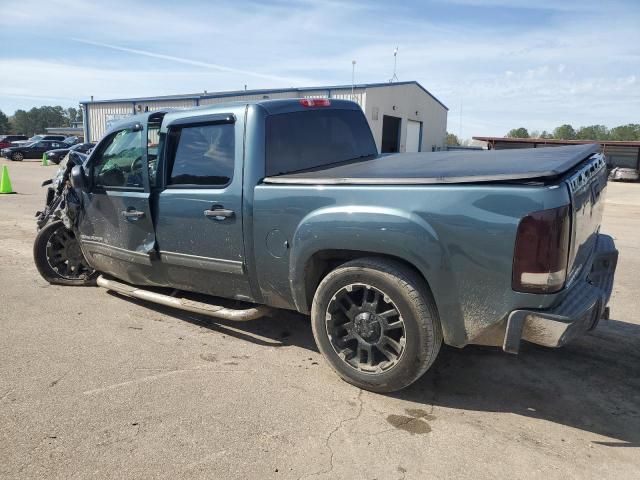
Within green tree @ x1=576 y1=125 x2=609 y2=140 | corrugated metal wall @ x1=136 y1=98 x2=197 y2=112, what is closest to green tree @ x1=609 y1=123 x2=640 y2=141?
green tree @ x1=576 y1=125 x2=609 y2=140

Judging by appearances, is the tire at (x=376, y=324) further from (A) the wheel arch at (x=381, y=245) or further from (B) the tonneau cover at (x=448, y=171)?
(B) the tonneau cover at (x=448, y=171)

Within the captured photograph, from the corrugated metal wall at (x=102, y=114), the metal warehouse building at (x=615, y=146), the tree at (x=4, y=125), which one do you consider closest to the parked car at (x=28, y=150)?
the corrugated metal wall at (x=102, y=114)

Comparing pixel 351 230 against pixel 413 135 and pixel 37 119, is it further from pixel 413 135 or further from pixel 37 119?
pixel 37 119

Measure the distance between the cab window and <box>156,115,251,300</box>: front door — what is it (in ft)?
1.35

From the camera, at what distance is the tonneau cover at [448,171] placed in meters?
2.69

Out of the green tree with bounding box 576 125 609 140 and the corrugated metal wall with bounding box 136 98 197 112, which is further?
the green tree with bounding box 576 125 609 140

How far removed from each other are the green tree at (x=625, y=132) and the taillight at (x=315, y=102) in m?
80.1

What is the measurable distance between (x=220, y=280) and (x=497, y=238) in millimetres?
2200

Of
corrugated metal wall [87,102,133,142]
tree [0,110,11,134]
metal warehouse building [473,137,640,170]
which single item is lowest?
metal warehouse building [473,137,640,170]

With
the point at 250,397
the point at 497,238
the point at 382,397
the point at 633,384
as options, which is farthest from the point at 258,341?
the point at 633,384

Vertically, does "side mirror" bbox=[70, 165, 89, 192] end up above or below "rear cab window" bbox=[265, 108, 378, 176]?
below

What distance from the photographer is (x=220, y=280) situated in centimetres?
398

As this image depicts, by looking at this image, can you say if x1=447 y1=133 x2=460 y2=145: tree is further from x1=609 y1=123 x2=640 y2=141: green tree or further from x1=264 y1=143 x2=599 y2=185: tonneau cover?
x1=264 y1=143 x2=599 y2=185: tonneau cover

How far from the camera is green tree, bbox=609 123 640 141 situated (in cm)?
7200
